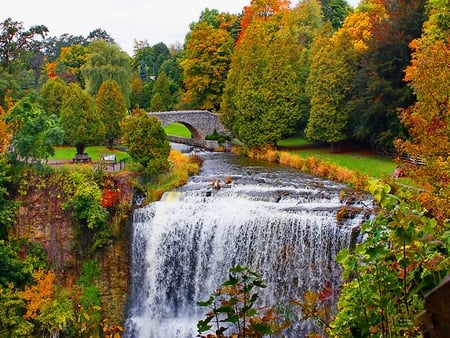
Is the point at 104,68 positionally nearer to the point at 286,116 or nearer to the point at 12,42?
the point at 12,42

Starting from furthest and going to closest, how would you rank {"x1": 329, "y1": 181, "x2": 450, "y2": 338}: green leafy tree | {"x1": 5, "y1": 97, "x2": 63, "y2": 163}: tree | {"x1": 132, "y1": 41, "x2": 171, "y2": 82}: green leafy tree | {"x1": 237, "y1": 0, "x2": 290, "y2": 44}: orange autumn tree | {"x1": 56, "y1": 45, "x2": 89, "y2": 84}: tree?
1. {"x1": 132, "y1": 41, "x2": 171, "y2": 82}: green leafy tree
2. {"x1": 56, "y1": 45, "x2": 89, "y2": 84}: tree
3. {"x1": 237, "y1": 0, "x2": 290, "y2": 44}: orange autumn tree
4. {"x1": 5, "y1": 97, "x2": 63, "y2": 163}: tree
5. {"x1": 329, "y1": 181, "x2": 450, "y2": 338}: green leafy tree

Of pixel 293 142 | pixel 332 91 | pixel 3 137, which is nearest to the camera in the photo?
pixel 3 137

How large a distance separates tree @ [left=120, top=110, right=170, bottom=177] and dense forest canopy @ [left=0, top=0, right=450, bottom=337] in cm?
5

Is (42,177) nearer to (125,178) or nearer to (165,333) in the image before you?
(125,178)

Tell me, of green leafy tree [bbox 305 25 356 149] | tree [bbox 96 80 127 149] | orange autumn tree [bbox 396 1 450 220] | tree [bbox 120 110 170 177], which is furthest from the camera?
green leafy tree [bbox 305 25 356 149]

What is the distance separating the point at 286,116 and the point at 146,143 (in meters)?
11.5

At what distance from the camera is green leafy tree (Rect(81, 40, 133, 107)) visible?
33594 millimetres

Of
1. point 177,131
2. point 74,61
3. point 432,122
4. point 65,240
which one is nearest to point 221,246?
point 65,240

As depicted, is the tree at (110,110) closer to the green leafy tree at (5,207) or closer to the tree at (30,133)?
the tree at (30,133)

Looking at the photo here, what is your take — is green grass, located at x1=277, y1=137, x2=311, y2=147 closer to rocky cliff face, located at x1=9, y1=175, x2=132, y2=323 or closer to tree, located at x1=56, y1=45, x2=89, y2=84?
rocky cliff face, located at x1=9, y1=175, x2=132, y2=323

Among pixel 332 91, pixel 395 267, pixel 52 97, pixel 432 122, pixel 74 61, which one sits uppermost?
pixel 74 61

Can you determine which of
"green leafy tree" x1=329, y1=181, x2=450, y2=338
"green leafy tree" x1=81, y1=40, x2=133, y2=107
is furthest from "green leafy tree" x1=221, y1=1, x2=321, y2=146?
"green leafy tree" x1=329, y1=181, x2=450, y2=338

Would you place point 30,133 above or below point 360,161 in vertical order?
above

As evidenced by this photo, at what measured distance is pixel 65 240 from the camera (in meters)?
17.4
